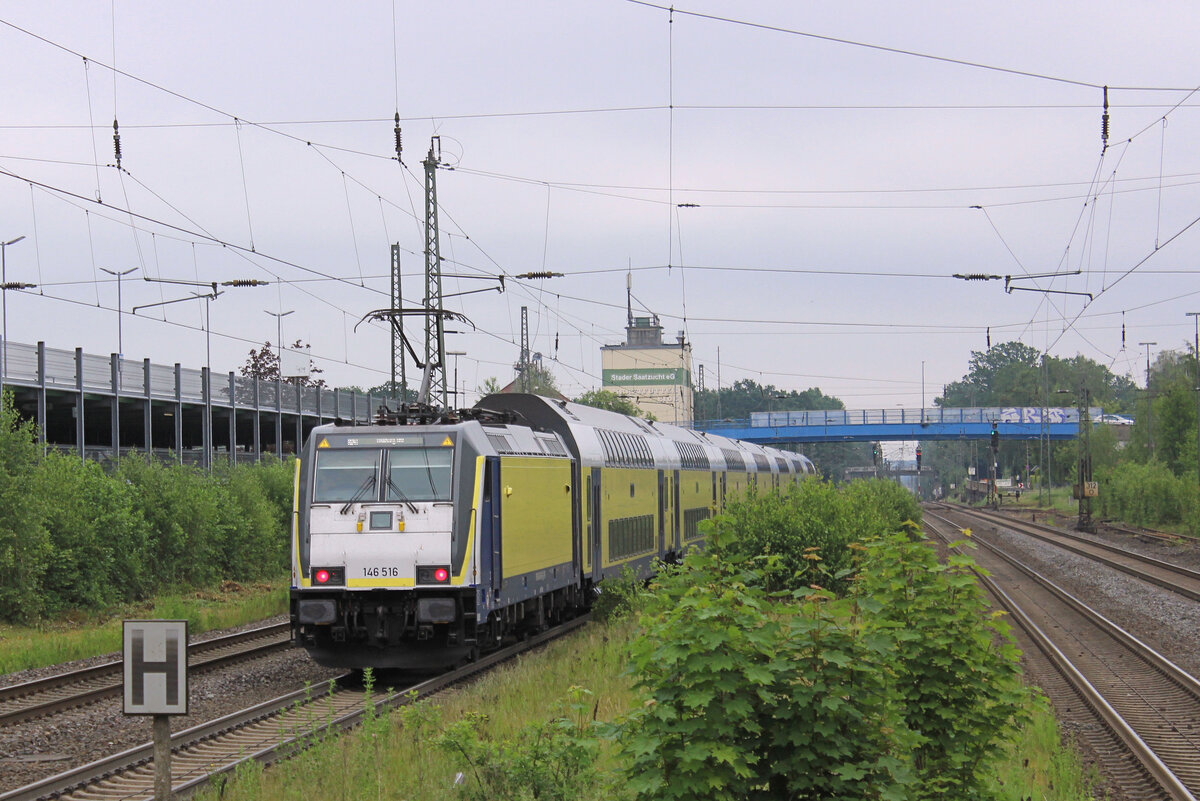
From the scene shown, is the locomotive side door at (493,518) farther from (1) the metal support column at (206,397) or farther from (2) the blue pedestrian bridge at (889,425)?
(2) the blue pedestrian bridge at (889,425)

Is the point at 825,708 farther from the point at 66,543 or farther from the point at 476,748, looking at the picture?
the point at 66,543

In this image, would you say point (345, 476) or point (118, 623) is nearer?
point (345, 476)

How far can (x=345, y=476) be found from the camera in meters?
16.2

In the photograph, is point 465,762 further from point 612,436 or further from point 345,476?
point 612,436

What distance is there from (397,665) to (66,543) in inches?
454

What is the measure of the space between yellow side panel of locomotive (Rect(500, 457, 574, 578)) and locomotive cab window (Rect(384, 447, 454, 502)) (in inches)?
41.1

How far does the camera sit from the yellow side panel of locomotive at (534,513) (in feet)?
55.9

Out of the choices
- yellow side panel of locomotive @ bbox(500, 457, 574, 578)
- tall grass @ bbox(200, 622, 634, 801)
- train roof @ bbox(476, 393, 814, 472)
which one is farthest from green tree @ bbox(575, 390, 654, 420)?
tall grass @ bbox(200, 622, 634, 801)

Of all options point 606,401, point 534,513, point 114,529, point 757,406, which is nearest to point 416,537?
point 534,513

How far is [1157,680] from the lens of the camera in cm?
1823

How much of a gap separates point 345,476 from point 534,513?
10.3 feet

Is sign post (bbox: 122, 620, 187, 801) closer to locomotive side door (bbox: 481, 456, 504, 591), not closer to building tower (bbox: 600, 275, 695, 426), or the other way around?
locomotive side door (bbox: 481, 456, 504, 591)

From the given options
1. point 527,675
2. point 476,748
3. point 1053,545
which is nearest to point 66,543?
point 527,675

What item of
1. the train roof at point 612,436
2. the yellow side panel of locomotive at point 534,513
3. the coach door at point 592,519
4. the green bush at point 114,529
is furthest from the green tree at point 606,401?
the yellow side panel of locomotive at point 534,513
